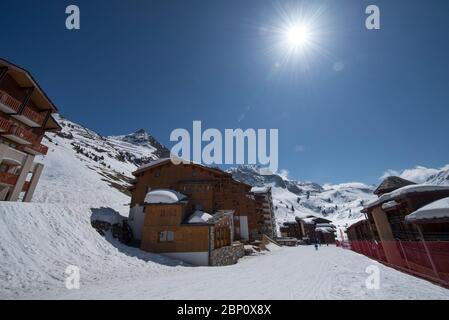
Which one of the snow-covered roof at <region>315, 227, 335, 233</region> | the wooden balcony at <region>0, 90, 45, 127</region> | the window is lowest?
the window

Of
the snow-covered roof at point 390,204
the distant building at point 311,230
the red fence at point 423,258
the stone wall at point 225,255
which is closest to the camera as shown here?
the red fence at point 423,258

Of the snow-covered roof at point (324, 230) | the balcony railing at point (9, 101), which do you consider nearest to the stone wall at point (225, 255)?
the balcony railing at point (9, 101)

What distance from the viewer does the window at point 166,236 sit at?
831 inches

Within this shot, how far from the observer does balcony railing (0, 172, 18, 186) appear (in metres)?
17.1

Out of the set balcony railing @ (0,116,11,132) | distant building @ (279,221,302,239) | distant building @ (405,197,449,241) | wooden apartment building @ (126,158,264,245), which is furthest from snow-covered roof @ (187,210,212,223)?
distant building @ (279,221,302,239)

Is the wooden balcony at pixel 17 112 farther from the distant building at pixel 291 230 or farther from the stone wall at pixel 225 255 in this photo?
the distant building at pixel 291 230

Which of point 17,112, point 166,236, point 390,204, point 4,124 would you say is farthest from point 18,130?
point 390,204

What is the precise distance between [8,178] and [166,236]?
14381mm

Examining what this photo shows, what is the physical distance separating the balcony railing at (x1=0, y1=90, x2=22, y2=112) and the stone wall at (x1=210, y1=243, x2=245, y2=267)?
22.2 meters

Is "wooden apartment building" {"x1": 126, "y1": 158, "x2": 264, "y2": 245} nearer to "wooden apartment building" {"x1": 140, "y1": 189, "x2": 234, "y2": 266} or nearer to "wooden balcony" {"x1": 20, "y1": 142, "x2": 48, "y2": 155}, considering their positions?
"wooden apartment building" {"x1": 140, "y1": 189, "x2": 234, "y2": 266}

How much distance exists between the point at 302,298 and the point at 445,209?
9.61 meters

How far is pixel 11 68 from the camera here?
18.2m

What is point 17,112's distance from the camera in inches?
735
